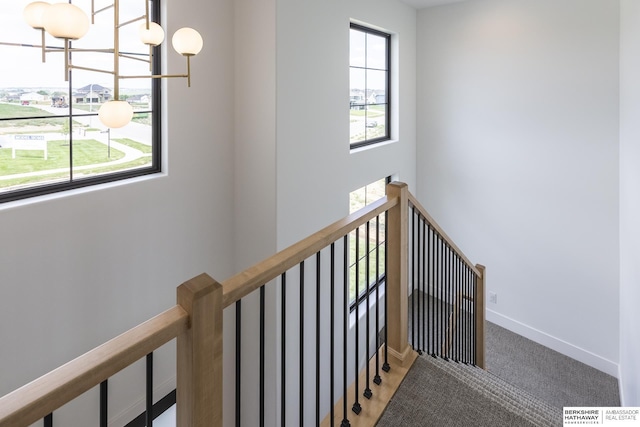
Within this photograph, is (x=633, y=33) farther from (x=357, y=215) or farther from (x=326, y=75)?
(x=357, y=215)

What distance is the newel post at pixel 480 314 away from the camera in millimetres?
3482

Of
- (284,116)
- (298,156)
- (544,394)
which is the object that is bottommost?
(544,394)

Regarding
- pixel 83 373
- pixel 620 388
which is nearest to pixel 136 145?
pixel 83 373

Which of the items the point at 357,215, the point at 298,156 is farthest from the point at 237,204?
the point at 357,215

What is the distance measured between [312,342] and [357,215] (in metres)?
2.61

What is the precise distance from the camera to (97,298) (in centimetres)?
265

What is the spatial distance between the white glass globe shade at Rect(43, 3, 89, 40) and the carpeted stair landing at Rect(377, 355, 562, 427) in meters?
1.82

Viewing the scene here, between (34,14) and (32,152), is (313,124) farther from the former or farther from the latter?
(34,14)

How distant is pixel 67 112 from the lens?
2.52 m

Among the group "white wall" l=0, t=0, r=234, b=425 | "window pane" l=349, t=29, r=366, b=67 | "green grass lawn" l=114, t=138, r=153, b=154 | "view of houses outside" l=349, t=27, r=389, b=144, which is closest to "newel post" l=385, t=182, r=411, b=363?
"white wall" l=0, t=0, r=234, b=425

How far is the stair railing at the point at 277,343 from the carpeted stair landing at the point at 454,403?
61 mm

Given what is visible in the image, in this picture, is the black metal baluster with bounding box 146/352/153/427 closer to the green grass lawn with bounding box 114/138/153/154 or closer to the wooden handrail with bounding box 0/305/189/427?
the wooden handrail with bounding box 0/305/189/427

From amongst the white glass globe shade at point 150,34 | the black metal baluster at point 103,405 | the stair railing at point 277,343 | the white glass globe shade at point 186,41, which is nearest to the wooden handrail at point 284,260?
the stair railing at point 277,343

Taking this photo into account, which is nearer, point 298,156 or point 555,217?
point 298,156
